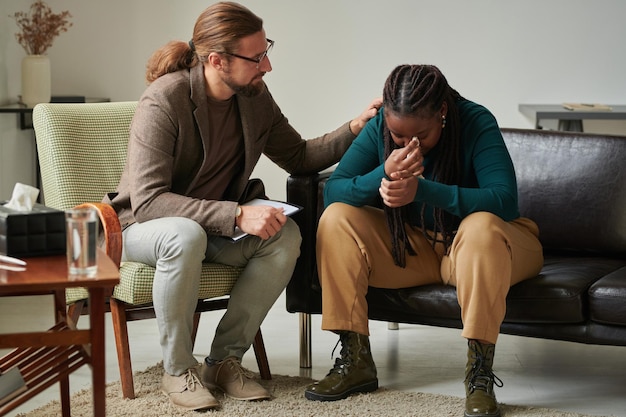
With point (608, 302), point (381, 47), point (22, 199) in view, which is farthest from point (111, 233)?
point (381, 47)

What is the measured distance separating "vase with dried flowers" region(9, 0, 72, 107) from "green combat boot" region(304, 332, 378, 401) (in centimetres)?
196

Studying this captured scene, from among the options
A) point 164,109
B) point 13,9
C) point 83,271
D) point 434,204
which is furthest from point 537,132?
point 13,9

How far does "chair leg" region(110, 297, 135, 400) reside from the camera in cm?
260

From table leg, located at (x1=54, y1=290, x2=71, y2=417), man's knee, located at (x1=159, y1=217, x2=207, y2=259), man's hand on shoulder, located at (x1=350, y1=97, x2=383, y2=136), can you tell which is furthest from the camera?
man's hand on shoulder, located at (x1=350, y1=97, x2=383, y2=136)

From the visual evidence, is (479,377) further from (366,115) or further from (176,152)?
(176,152)

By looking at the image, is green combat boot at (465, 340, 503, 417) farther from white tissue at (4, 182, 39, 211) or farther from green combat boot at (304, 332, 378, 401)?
white tissue at (4, 182, 39, 211)

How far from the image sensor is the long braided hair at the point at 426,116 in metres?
2.50

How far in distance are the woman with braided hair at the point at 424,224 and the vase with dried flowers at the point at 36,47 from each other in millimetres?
1754

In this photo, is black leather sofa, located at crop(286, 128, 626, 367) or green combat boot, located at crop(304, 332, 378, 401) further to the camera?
green combat boot, located at crop(304, 332, 378, 401)

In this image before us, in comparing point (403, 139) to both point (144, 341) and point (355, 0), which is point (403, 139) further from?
point (355, 0)

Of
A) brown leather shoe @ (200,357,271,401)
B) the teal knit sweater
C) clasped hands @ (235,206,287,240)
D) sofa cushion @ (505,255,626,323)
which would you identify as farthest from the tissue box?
sofa cushion @ (505,255,626,323)

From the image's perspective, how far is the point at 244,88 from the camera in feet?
8.68

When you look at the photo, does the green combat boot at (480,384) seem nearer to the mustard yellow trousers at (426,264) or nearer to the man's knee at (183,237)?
the mustard yellow trousers at (426,264)

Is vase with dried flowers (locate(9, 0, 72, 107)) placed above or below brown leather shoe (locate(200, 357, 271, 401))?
above
